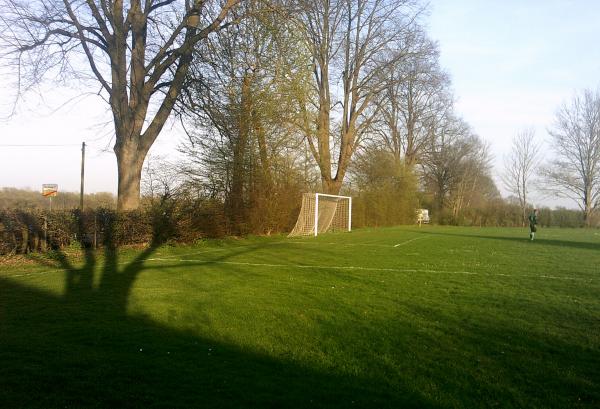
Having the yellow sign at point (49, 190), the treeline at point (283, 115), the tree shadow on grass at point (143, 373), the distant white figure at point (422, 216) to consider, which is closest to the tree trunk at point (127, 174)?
the treeline at point (283, 115)

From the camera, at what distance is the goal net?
1054 inches

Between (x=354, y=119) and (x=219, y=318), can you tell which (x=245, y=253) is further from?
(x=354, y=119)

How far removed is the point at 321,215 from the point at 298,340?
23.8 m

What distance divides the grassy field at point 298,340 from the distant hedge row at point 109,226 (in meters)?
3.11

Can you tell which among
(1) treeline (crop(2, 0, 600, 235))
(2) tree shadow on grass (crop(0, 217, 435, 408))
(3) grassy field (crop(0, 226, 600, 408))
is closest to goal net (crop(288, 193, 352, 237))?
(1) treeline (crop(2, 0, 600, 235))

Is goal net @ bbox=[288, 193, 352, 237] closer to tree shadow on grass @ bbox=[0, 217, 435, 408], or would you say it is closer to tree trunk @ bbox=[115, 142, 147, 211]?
tree trunk @ bbox=[115, 142, 147, 211]

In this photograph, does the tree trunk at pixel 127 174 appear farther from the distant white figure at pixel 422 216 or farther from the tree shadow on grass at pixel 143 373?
the distant white figure at pixel 422 216

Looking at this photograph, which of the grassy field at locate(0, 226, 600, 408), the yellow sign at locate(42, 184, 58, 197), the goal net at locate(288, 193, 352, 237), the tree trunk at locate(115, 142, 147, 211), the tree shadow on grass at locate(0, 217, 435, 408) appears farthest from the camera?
the yellow sign at locate(42, 184, 58, 197)

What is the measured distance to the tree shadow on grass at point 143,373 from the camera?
404cm

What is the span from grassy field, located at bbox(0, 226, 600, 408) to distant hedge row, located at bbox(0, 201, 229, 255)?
3.11 m

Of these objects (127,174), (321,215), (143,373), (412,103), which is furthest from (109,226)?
(412,103)

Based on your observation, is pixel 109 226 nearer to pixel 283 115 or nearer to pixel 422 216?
pixel 283 115

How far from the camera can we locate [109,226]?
16547mm

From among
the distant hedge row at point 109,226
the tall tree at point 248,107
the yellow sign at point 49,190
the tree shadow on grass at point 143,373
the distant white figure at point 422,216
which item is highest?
the tall tree at point 248,107
